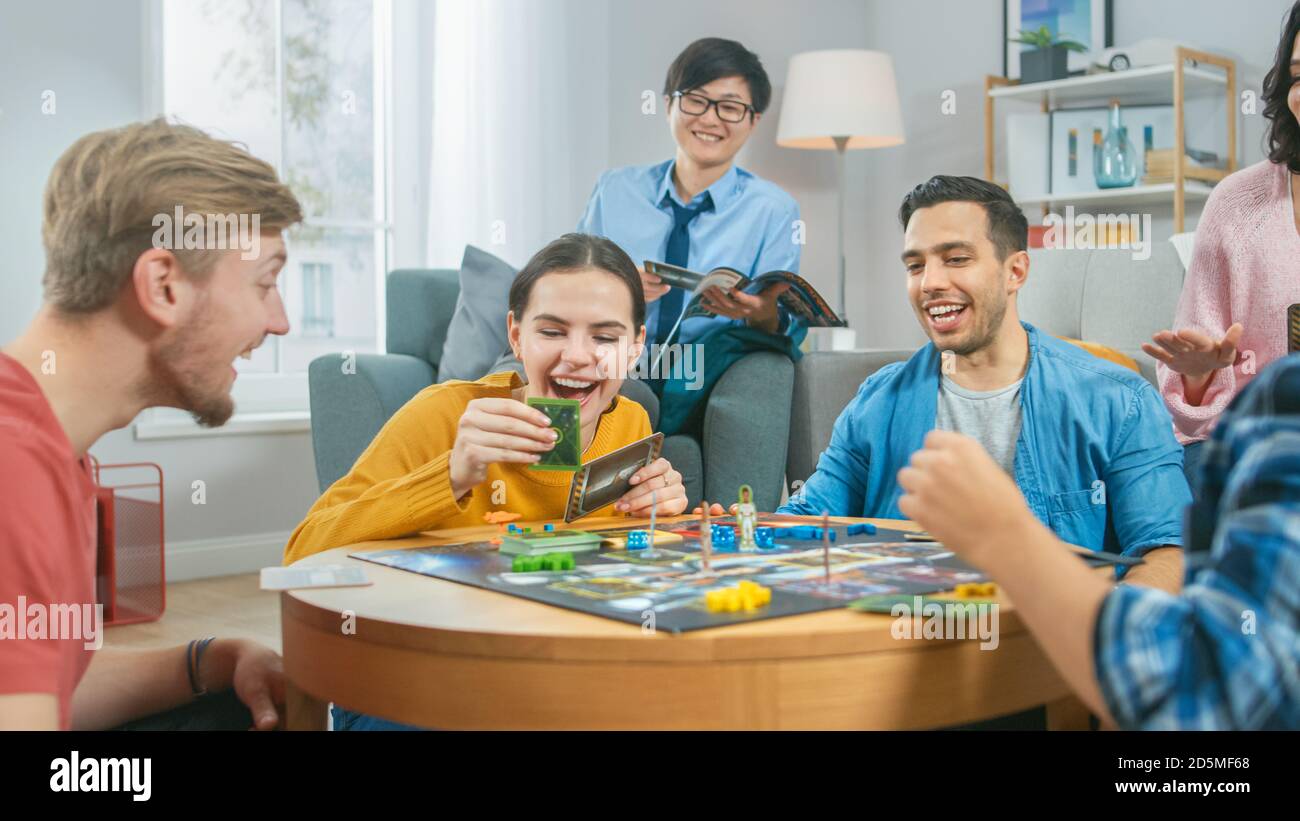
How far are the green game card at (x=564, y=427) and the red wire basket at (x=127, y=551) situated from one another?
95.6 inches

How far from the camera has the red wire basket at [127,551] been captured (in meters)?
3.68

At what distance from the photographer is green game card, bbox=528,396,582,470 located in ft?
5.48

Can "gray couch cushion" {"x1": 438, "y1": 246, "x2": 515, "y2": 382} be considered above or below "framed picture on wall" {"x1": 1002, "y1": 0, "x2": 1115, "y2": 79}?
below

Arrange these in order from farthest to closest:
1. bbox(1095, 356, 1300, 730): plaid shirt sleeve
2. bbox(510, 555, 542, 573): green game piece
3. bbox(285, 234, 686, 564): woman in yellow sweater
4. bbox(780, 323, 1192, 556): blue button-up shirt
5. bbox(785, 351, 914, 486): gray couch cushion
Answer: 1. bbox(785, 351, 914, 486): gray couch cushion
2. bbox(780, 323, 1192, 556): blue button-up shirt
3. bbox(285, 234, 686, 564): woman in yellow sweater
4. bbox(510, 555, 542, 573): green game piece
5. bbox(1095, 356, 1300, 730): plaid shirt sleeve

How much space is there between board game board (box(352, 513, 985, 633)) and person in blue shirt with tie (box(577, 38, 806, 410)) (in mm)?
1868

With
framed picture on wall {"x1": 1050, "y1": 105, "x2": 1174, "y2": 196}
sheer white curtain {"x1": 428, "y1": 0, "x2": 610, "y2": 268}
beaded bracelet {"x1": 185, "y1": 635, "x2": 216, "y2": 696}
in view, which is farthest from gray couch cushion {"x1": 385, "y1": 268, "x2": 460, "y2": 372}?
framed picture on wall {"x1": 1050, "y1": 105, "x2": 1174, "y2": 196}

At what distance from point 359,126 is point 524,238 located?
0.74 m

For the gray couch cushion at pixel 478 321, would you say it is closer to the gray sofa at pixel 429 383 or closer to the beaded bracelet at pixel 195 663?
the gray sofa at pixel 429 383

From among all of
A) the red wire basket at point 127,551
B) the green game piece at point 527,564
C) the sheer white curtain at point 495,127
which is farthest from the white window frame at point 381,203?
the green game piece at point 527,564

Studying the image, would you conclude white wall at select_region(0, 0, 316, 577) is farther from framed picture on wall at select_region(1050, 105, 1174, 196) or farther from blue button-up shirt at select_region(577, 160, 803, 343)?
framed picture on wall at select_region(1050, 105, 1174, 196)

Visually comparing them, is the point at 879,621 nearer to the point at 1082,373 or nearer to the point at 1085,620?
the point at 1085,620

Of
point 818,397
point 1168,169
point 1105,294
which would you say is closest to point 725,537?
point 818,397
